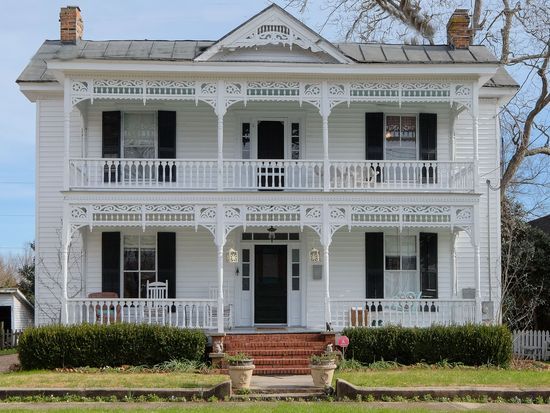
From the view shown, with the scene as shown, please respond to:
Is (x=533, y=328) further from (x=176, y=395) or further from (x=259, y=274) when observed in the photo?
(x=176, y=395)

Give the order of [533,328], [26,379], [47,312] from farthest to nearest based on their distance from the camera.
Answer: [533,328]
[47,312]
[26,379]

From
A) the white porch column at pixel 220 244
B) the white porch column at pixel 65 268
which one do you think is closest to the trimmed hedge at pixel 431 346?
→ the white porch column at pixel 220 244

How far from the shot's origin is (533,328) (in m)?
25.8

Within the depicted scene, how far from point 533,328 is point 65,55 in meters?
16.5

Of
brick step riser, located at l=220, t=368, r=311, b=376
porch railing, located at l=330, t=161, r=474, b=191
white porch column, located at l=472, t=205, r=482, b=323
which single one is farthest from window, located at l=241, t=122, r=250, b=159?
brick step riser, located at l=220, t=368, r=311, b=376

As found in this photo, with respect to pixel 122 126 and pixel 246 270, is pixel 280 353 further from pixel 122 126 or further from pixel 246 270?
pixel 122 126

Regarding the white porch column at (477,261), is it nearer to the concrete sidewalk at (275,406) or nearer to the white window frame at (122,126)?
the concrete sidewalk at (275,406)

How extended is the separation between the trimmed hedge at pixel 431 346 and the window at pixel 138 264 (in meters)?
5.75

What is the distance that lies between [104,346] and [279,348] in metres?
3.86

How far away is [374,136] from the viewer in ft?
69.2

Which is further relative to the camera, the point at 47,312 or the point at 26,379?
the point at 47,312

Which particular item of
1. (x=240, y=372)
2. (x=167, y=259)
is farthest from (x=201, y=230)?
(x=240, y=372)

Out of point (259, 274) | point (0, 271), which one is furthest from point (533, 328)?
point (0, 271)

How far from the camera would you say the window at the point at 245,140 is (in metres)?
21.2
